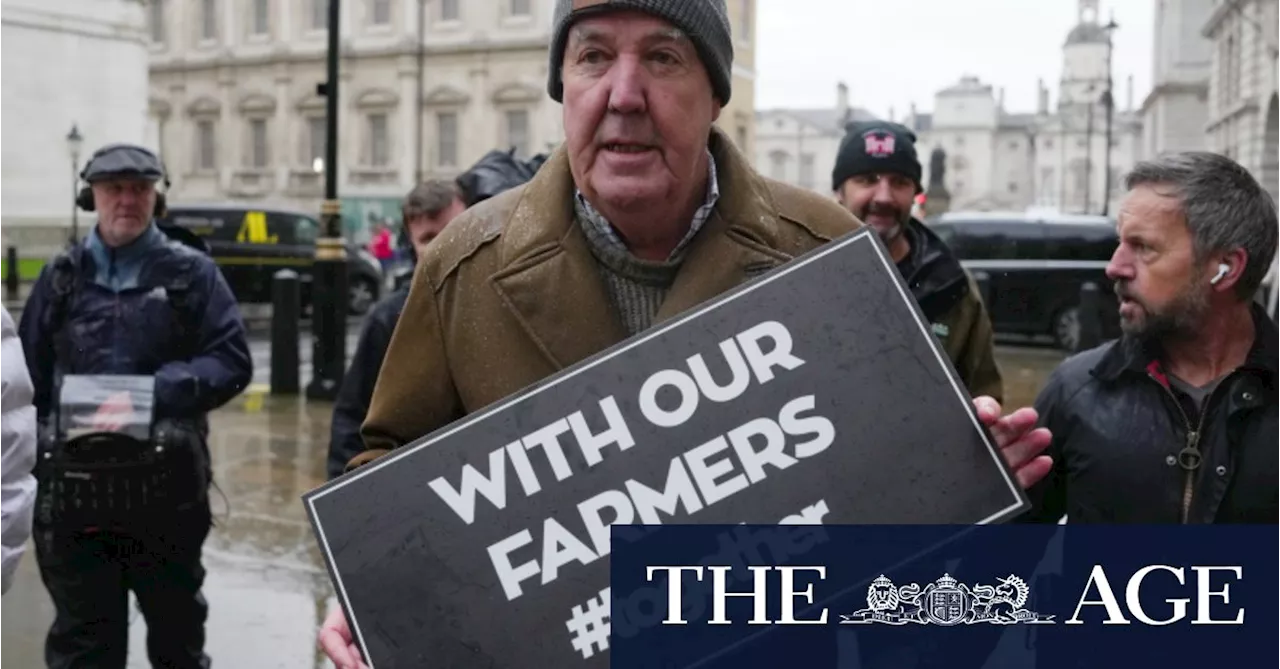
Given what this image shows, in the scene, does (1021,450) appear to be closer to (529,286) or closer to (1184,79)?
(529,286)

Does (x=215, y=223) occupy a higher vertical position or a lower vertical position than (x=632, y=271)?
lower

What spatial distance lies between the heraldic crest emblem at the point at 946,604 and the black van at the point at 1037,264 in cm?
1579

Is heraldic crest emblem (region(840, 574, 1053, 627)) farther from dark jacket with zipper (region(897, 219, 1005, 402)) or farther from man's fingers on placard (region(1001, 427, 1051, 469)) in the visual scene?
dark jacket with zipper (region(897, 219, 1005, 402))

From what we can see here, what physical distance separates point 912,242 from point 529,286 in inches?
86.8

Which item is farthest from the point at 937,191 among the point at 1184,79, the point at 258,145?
the point at 1184,79

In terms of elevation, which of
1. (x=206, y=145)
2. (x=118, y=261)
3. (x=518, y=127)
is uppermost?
(x=518, y=127)

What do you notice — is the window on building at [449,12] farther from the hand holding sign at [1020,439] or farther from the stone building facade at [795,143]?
the stone building facade at [795,143]

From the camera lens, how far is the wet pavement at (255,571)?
17.0 ft

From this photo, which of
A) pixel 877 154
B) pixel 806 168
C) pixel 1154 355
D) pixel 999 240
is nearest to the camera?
pixel 1154 355

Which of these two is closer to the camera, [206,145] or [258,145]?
[258,145]

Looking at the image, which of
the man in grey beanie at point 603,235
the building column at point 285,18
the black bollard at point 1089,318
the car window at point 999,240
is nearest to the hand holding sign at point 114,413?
the man in grey beanie at point 603,235

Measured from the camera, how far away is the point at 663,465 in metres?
1.58

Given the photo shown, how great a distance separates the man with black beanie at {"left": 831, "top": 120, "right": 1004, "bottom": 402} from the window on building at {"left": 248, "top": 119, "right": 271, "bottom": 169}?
47.5m

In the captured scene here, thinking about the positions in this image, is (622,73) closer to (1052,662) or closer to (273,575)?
(1052,662)
